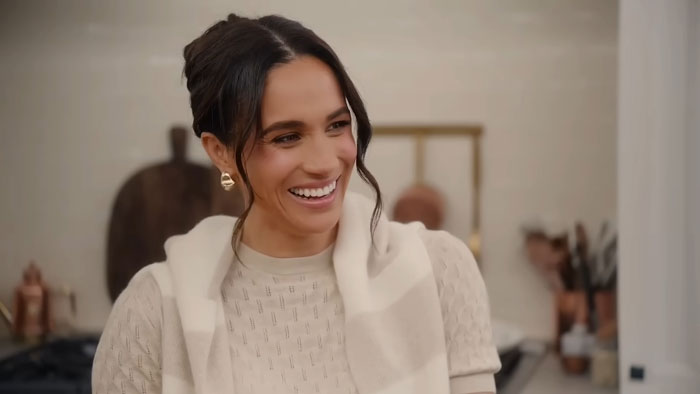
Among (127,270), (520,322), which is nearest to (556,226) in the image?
(520,322)

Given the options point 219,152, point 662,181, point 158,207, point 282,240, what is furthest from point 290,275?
point 158,207

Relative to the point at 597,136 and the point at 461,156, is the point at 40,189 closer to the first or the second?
the point at 461,156

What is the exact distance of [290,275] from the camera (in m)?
1.15

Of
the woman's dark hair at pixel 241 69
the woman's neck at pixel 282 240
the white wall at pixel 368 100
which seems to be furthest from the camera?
the white wall at pixel 368 100

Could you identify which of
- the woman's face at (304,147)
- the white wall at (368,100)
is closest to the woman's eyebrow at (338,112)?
the woman's face at (304,147)

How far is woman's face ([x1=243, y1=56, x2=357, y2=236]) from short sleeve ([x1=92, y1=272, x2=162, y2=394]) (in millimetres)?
205

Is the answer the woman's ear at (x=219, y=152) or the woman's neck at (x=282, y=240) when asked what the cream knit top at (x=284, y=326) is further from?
the woman's ear at (x=219, y=152)

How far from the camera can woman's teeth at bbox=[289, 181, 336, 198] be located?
1.05 meters

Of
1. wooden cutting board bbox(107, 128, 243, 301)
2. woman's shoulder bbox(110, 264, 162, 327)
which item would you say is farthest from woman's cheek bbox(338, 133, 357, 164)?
wooden cutting board bbox(107, 128, 243, 301)

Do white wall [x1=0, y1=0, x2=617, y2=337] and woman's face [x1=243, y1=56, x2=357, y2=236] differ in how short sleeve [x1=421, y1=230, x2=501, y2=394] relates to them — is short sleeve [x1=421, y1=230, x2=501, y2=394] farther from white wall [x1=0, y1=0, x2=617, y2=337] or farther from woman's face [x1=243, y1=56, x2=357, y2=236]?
white wall [x1=0, y1=0, x2=617, y2=337]

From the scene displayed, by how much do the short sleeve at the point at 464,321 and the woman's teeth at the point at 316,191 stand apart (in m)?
0.15

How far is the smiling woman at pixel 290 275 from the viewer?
1035 mm

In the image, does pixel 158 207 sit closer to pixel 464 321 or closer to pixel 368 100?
pixel 368 100

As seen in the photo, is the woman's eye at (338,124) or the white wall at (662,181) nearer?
the woman's eye at (338,124)
